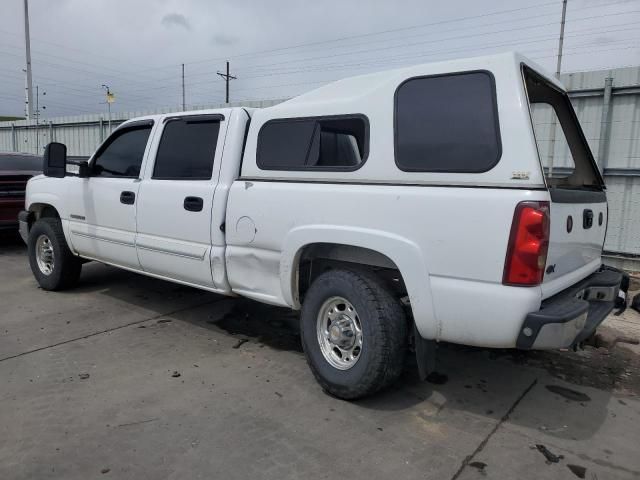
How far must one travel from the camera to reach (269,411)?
336cm

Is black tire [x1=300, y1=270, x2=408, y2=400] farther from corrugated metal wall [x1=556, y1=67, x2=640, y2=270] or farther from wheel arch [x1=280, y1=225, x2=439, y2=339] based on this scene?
corrugated metal wall [x1=556, y1=67, x2=640, y2=270]

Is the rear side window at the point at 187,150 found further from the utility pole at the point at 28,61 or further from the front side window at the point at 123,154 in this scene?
the utility pole at the point at 28,61

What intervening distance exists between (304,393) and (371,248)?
1199 millimetres

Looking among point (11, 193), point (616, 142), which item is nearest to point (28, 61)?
point (11, 193)

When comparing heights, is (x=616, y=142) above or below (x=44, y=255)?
above

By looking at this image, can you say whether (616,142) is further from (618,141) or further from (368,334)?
(368,334)

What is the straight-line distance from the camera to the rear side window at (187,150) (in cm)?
433

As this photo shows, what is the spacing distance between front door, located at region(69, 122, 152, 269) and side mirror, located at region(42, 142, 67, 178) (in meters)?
0.23

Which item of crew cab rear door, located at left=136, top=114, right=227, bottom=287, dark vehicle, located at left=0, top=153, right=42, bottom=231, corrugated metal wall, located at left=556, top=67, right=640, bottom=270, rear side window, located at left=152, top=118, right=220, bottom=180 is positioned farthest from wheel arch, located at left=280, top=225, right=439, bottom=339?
dark vehicle, located at left=0, top=153, right=42, bottom=231

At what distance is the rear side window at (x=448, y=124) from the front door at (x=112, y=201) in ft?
9.22

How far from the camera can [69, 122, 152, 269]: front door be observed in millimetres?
4965

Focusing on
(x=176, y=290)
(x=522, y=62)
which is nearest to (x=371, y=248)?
(x=522, y=62)

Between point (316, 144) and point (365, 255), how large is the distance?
2.91 feet

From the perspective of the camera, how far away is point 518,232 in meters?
2.66
